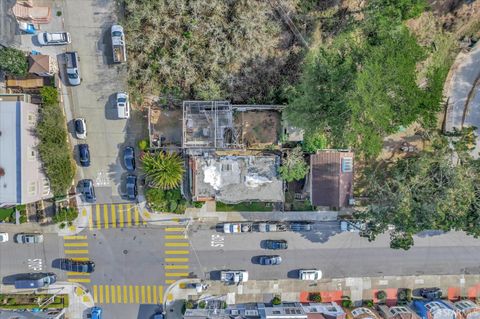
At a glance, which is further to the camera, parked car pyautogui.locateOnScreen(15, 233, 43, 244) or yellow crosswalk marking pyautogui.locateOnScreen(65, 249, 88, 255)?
yellow crosswalk marking pyautogui.locateOnScreen(65, 249, 88, 255)

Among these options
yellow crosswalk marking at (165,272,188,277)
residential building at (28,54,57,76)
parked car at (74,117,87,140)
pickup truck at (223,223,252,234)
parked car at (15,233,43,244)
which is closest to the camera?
residential building at (28,54,57,76)

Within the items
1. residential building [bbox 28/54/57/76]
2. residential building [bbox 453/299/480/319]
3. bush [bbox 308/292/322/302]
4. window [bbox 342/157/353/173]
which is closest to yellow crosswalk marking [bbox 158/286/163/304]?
bush [bbox 308/292/322/302]

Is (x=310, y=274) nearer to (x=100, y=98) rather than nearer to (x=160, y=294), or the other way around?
(x=160, y=294)

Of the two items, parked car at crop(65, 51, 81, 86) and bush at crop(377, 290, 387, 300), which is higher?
parked car at crop(65, 51, 81, 86)

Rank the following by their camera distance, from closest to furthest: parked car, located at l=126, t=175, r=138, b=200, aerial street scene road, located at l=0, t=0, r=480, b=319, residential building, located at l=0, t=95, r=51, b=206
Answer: residential building, located at l=0, t=95, r=51, b=206, aerial street scene road, located at l=0, t=0, r=480, b=319, parked car, located at l=126, t=175, r=138, b=200

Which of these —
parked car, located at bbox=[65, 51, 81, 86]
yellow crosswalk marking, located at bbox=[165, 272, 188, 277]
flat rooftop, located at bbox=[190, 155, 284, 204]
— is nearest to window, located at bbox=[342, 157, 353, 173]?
flat rooftop, located at bbox=[190, 155, 284, 204]

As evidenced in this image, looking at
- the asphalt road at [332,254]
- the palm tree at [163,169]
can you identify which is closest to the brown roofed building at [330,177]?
the asphalt road at [332,254]

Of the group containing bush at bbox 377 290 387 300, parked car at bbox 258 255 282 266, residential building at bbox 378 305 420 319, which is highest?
parked car at bbox 258 255 282 266

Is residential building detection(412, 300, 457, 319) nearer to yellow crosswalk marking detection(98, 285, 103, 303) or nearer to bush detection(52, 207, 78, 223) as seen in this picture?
yellow crosswalk marking detection(98, 285, 103, 303)

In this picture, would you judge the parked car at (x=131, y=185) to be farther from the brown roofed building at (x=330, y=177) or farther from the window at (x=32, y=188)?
the brown roofed building at (x=330, y=177)
